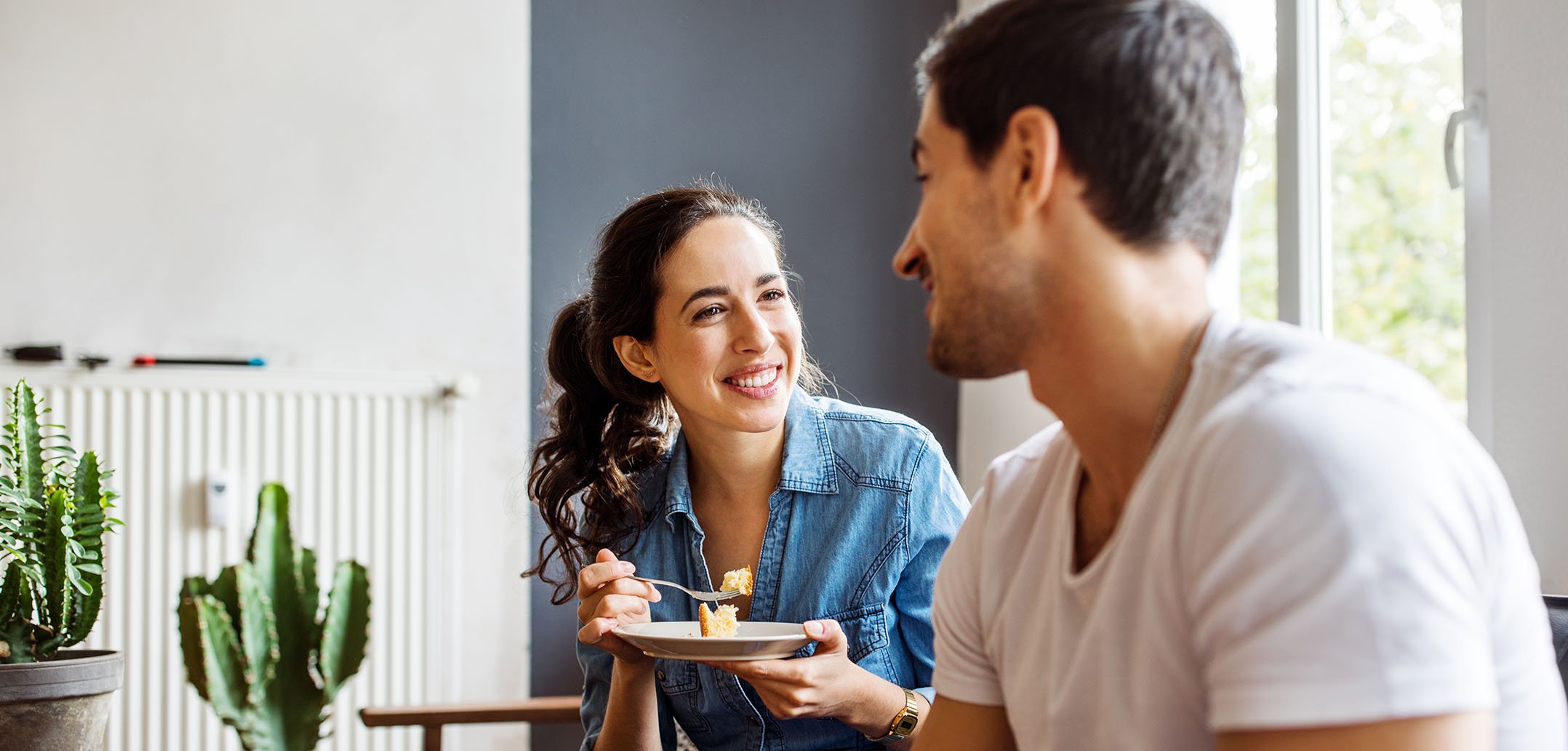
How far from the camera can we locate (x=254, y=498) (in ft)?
8.91

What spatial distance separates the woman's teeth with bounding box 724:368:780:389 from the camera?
1.69 meters

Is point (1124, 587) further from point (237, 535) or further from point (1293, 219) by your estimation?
point (237, 535)

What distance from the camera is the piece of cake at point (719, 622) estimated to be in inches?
58.6

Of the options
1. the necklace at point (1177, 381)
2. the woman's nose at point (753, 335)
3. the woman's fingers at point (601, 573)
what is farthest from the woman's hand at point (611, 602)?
the necklace at point (1177, 381)

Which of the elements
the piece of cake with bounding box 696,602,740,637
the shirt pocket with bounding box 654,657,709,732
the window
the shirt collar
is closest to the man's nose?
the piece of cake with bounding box 696,602,740,637

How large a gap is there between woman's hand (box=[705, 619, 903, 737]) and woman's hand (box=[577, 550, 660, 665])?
14 centimetres

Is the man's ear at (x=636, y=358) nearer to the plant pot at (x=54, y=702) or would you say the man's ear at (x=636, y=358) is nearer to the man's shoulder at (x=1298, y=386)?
the plant pot at (x=54, y=702)

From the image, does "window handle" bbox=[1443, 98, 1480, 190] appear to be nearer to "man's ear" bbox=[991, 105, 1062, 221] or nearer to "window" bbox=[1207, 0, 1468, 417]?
"window" bbox=[1207, 0, 1468, 417]

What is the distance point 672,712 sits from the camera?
1732 mm

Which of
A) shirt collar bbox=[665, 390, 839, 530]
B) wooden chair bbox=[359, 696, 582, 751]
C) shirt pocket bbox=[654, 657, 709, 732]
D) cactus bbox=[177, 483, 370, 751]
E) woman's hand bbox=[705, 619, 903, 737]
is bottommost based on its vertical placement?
wooden chair bbox=[359, 696, 582, 751]

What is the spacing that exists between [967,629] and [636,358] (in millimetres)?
864

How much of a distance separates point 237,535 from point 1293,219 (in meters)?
2.30

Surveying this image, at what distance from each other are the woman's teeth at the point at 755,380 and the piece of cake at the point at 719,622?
1.01 feet

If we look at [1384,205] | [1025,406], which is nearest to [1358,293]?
[1384,205]
